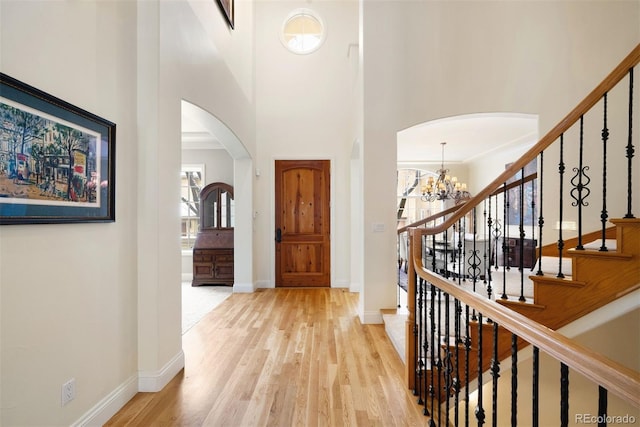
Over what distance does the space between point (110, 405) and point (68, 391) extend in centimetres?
38

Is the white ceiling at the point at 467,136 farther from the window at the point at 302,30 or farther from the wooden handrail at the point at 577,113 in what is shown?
the window at the point at 302,30

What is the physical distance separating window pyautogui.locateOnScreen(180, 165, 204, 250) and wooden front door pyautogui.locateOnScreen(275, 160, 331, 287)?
77.6 inches

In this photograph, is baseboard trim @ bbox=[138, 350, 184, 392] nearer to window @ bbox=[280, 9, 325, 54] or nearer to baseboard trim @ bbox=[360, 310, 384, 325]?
baseboard trim @ bbox=[360, 310, 384, 325]

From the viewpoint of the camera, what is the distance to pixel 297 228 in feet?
18.2

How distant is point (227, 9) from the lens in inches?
152

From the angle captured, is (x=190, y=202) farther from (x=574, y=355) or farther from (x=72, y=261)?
(x=574, y=355)

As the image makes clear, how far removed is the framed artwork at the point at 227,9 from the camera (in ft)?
11.9

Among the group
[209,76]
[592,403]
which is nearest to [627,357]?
[592,403]

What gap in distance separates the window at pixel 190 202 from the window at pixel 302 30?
10.3 feet

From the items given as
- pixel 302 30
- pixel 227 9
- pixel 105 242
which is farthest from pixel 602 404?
pixel 302 30

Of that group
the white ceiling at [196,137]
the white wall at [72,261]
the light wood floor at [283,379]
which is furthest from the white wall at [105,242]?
the white ceiling at [196,137]

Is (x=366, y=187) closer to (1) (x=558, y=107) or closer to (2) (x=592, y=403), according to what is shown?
(1) (x=558, y=107)

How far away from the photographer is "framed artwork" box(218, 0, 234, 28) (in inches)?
142

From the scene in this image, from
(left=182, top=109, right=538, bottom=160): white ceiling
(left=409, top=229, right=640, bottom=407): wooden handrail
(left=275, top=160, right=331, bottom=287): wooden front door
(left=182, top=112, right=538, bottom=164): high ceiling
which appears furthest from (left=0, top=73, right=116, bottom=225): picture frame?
(left=275, top=160, right=331, bottom=287): wooden front door
